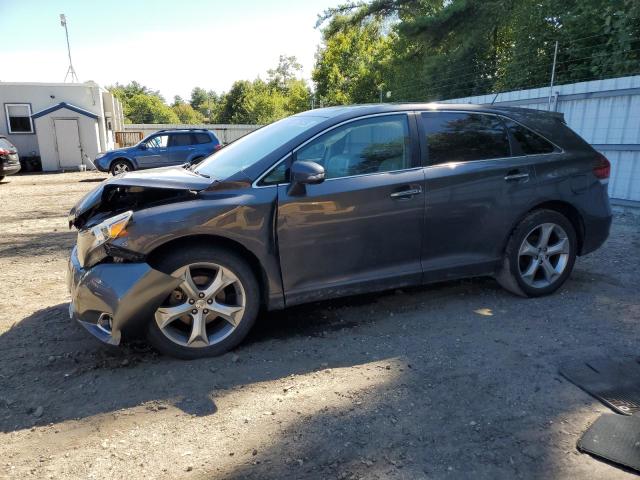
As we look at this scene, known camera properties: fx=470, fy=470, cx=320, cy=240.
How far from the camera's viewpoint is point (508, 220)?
161 inches

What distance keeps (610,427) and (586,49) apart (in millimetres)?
12464

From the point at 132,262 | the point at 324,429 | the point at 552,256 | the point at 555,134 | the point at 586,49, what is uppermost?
the point at 586,49

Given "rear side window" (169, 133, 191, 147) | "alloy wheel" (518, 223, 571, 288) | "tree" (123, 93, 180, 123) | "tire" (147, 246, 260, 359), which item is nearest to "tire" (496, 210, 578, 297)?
"alloy wheel" (518, 223, 571, 288)

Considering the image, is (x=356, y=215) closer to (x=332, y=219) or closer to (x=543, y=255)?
(x=332, y=219)

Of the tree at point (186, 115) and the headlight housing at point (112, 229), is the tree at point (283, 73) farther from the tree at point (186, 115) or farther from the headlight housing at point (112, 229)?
the headlight housing at point (112, 229)

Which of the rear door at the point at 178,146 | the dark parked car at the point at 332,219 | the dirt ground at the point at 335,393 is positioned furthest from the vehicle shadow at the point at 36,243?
the rear door at the point at 178,146

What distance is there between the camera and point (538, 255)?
14.0 ft

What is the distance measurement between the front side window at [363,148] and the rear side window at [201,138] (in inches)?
524

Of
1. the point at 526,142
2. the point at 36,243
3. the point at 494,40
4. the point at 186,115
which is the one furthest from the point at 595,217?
the point at 186,115

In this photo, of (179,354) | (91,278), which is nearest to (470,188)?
(179,354)

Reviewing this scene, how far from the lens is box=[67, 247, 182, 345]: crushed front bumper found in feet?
9.82

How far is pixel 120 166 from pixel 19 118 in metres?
9.39

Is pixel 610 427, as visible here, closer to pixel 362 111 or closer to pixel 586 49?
pixel 362 111

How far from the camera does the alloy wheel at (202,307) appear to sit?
318 centimetres
